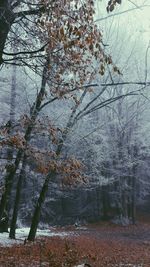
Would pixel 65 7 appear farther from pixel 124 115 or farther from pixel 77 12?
pixel 124 115

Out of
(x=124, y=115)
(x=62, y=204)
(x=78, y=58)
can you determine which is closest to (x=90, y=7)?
Result: (x=78, y=58)

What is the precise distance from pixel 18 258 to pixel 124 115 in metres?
21.9

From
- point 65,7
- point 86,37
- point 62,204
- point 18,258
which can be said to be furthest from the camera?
point 62,204

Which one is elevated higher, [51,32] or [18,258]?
[51,32]

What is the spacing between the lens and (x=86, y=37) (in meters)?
5.15

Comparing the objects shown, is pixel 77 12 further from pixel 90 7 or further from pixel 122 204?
pixel 122 204

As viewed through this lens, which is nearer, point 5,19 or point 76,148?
point 5,19

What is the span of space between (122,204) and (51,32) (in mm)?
30368

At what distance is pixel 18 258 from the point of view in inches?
472

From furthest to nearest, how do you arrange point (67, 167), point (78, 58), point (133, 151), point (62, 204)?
point (62, 204) < point (133, 151) < point (67, 167) < point (78, 58)

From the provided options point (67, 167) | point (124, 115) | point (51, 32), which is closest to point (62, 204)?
point (124, 115)

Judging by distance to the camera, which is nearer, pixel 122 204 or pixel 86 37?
pixel 86 37

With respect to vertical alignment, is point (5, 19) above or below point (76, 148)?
below

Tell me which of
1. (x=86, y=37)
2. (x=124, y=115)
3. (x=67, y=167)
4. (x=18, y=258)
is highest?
(x=124, y=115)
